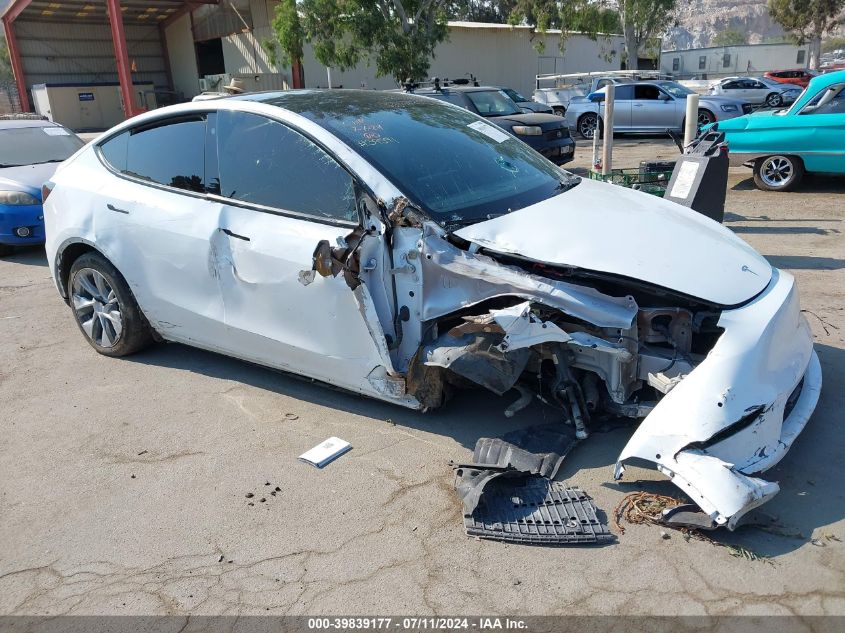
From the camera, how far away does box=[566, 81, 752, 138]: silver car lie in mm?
18219

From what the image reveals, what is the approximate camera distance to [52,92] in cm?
3450

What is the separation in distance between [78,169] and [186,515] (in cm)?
291

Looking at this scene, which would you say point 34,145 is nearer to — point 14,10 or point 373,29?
point 373,29

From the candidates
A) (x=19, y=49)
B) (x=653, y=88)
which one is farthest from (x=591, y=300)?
(x=19, y=49)

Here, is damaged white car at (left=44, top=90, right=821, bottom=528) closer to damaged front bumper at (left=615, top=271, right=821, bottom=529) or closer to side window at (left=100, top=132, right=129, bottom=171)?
damaged front bumper at (left=615, top=271, right=821, bottom=529)

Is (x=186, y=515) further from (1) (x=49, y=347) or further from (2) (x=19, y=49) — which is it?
(2) (x=19, y=49)

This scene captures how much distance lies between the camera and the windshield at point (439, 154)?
374cm

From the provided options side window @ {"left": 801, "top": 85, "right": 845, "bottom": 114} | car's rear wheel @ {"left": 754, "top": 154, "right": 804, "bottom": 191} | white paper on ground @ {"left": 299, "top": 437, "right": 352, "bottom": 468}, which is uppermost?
side window @ {"left": 801, "top": 85, "right": 845, "bottom": 114}

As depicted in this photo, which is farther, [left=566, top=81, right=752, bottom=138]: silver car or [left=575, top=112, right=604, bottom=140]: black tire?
[left=575, top=112, right=604, bottom=140]: black tire

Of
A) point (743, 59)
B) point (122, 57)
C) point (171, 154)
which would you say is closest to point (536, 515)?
point (171, 154)

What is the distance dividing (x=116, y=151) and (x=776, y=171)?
9.05m

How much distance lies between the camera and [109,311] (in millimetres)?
4938

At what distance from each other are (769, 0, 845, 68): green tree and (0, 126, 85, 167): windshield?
46.7 meters

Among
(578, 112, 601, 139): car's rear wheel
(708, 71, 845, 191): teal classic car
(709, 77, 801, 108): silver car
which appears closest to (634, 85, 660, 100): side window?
(578, 112, 601, 139): car's rear wheel
